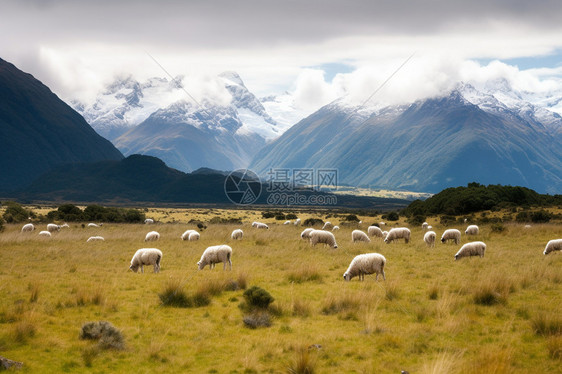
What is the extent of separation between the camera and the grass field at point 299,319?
982cm

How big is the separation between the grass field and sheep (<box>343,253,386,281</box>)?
51cm

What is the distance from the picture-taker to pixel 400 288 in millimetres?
16156

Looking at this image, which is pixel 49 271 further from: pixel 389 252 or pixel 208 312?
pixel 389 252

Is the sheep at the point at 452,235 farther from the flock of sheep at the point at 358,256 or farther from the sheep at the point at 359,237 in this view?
the sheep at the point at 359,237

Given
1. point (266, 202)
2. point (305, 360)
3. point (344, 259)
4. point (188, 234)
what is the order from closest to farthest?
point (305, 360)
point (344, 259)
point (188, 234)
point (266, 202)

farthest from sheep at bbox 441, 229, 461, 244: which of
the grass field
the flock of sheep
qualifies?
the grass field

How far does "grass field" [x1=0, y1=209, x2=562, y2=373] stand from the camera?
9.82 m

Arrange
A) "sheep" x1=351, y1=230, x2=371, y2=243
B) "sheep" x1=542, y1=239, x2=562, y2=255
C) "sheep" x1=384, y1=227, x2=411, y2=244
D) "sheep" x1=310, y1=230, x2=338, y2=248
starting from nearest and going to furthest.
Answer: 1. "sheep" x1=542, y1=239, x2=562, y2=255
2. "sheep" x1=310, y1=230, x2=338, y2=248
3. "sheep" x1=351, y1=230, x2=371, y2=243
4. "sheep" x1=384, y1=227, x2=411, y2=244

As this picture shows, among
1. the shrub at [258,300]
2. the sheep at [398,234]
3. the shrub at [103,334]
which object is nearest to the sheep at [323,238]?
the sheep at [398,234]

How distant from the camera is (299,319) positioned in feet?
42.8

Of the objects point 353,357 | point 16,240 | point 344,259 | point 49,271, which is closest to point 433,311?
point 353,357

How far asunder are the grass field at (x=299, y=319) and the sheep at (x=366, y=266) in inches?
20.2

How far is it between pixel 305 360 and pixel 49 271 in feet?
52.9

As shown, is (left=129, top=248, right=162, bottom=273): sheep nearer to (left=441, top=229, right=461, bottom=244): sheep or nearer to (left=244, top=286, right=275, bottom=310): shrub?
(left=244, top=286, right=275, bottom=310): shrub
